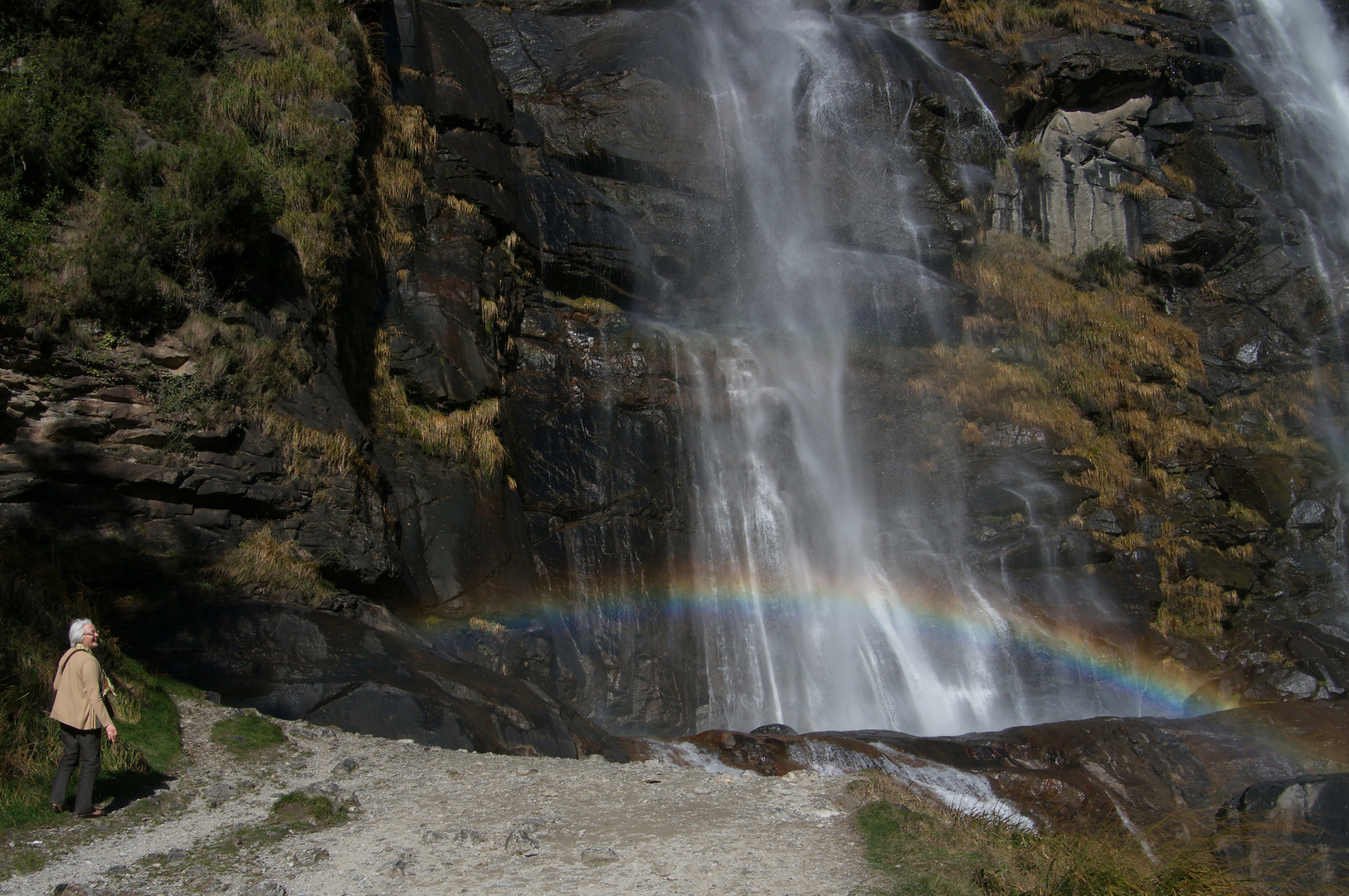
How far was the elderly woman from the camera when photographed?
20.3 feet

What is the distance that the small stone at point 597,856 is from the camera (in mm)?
6020

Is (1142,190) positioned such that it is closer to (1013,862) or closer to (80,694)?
(1013,862)

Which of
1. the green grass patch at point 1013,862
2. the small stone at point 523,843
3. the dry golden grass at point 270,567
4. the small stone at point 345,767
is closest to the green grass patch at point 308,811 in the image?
the small stone at point 345,767

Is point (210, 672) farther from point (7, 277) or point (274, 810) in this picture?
point (7, 277)

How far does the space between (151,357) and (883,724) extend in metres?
12.0

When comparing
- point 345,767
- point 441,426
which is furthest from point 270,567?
point 441,426

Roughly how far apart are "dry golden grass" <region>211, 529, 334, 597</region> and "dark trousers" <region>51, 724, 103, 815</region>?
3439 millimetres

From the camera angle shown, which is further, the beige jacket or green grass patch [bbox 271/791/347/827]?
green grass patch [bbox 271/791/347/827]

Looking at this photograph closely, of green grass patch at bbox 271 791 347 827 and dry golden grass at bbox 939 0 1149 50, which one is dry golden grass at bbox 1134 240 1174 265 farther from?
green grass patch at bbox 271 791 347 827

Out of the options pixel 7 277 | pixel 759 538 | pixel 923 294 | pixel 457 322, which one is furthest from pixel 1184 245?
pixel 7 277

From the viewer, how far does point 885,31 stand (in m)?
26.7

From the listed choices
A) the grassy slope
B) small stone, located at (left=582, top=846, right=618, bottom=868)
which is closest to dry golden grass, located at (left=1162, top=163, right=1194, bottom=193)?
the grassy slope

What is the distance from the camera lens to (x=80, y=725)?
621 cm

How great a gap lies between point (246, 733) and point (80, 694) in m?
1.77
